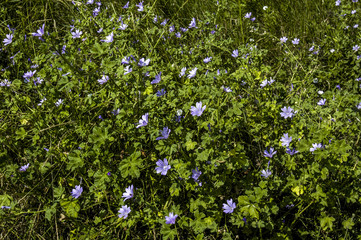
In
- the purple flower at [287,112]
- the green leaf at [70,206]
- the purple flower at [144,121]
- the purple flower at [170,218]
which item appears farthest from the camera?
the purple flower at [287,112]

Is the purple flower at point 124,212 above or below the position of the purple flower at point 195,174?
below

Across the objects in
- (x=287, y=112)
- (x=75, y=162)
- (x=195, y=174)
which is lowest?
(x=195, y=174)

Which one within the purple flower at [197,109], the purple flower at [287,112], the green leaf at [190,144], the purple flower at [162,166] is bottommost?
the purple flower at [162,166]

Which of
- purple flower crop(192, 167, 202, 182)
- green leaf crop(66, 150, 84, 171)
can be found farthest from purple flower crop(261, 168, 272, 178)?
green leaf crop(66, 150, 84, 171)

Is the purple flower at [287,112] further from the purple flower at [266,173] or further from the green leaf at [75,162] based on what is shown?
the green leaf at [75,162]

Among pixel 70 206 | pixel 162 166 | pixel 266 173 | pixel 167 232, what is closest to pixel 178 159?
pixel 162 166

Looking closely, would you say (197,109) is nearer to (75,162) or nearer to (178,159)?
(178,159)

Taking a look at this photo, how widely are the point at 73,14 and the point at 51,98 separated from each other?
6.87ft

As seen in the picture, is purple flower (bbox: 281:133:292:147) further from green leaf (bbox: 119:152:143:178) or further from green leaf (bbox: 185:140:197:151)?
green leaf (bbox: 119:152:143:178)

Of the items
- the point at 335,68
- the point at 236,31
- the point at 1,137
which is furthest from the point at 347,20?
the point at 1,137

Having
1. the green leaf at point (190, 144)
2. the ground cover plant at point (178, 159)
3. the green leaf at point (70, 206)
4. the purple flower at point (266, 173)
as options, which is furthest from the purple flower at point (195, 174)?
the green leaf at point (70, 206)

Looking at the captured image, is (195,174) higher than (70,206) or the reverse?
higher

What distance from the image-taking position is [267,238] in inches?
76.2

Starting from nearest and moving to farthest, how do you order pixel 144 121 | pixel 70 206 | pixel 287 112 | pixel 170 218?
pixel 170 218 < pixel 70 206 < pixel 144 121 < pixel 287 112
